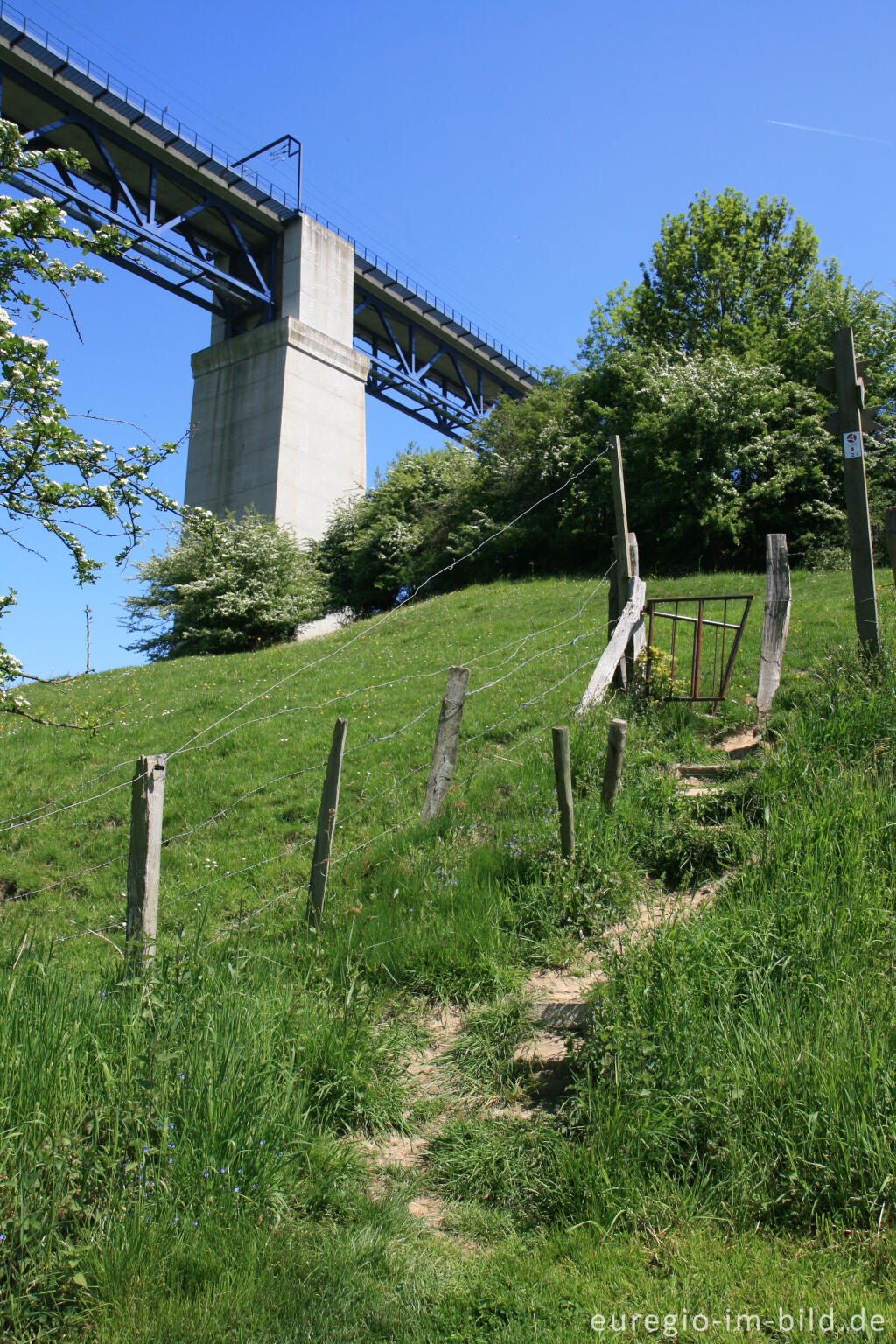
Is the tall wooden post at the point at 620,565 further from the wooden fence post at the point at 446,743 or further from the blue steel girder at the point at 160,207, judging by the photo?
the blue steel girder at the point at 160,207

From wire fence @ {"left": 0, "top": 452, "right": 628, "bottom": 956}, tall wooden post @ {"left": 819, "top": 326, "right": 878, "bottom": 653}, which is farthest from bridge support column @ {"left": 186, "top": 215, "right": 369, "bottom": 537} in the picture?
tall wooden post @ {"left": 819, "top": 326, "right": 878, "bottom": 653}

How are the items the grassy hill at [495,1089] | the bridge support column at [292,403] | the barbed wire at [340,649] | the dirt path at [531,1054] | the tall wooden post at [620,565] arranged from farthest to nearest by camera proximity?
the bridge support column at [292,403], the barbed wire at [340,649], the tall wooden post at [620,565], the dirt path at [531,1054], the grassy hill at [495,1089]

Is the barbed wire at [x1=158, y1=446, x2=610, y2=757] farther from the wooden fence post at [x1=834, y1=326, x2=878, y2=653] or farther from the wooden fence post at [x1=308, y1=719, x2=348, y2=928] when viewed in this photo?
the wooden fence post at [x1=834, y1=326, x2=878, y2=653]

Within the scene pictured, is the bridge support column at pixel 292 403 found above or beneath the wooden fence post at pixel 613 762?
above

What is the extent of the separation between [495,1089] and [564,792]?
188cm

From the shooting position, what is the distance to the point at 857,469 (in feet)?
24.4

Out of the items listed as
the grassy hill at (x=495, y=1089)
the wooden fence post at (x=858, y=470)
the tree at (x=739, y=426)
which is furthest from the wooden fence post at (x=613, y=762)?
the tree at (x=739, y=426)

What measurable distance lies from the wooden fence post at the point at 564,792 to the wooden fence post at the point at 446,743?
3.80 ft

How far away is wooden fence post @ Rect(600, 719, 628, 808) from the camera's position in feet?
18.5

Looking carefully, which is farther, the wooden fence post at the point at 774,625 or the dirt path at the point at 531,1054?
the wooden fence post at the point at 774,625

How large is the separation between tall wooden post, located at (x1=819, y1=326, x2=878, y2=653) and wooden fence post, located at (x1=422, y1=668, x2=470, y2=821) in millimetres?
3360

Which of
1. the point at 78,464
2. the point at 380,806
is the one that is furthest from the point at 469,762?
the point at 78,464

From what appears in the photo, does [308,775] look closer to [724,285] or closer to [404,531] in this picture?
[404,531]

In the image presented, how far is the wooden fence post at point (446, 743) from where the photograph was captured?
638cm
